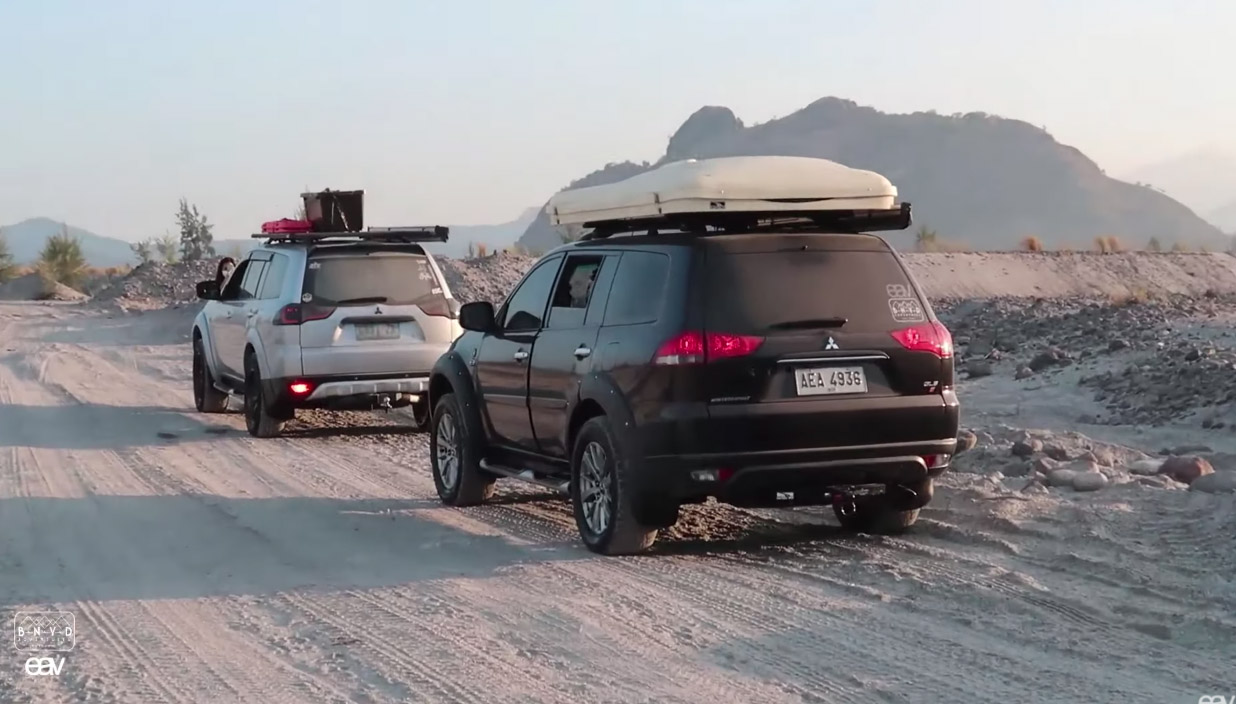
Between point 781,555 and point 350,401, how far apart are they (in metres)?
6.63

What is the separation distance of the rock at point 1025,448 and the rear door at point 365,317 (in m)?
5.61

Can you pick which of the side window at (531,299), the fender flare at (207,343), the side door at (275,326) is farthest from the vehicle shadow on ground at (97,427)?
the side window at (531,299)

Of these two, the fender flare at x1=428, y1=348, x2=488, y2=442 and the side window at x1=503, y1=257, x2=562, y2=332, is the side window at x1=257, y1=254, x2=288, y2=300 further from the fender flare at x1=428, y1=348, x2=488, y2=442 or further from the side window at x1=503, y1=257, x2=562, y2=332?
the side window at x1=503, y1=257, x2=562, y2=332

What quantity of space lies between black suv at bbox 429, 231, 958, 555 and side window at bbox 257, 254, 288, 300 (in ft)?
20.9

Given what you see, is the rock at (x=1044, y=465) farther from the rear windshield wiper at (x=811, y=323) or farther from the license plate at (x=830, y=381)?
the rear windshield wiper at (x=811, y=323)

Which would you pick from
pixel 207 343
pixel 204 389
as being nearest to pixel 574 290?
pixel 207 343

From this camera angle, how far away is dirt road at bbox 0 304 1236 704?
5.94 metres

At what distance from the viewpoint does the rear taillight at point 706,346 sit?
773 cm

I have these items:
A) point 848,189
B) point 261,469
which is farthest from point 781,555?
point 261,469

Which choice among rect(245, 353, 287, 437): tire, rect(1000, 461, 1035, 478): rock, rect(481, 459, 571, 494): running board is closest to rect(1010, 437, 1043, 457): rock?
rect(1000, 461, 1035, 478): rock

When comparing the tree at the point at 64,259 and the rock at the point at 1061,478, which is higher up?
the tree at the point at 64,259

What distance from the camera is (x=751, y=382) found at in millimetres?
7754

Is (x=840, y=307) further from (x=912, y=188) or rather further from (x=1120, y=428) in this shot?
(x=912, y=188)

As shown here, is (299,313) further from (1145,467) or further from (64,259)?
(64,259)
